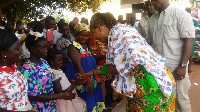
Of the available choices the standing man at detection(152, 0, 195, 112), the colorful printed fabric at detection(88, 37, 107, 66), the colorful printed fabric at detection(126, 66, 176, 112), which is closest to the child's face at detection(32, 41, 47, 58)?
the colorful printed fabric at detection(126, 66, 176, 112)


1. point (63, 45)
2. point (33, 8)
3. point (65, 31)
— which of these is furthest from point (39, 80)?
point (33, 8)

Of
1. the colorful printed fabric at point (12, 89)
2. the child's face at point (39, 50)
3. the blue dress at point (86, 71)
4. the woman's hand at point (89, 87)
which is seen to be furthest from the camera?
the blue dress at point (86, 71)

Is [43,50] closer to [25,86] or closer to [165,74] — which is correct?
[25,86]

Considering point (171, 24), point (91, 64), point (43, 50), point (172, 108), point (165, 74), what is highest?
point (171, 24)

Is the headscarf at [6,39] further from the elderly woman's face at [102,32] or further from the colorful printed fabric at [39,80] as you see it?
the elderly woman's face at [102,32]

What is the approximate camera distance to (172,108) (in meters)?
2.13

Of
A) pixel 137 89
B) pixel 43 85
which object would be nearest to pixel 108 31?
pixel 137 89

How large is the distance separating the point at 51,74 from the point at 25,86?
0.41 meters

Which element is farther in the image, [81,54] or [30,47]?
[81,54]

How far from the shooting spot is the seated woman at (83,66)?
9.89ft

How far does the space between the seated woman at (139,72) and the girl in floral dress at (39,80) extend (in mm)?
727

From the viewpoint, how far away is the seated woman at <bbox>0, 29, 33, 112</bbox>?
5.83 ft

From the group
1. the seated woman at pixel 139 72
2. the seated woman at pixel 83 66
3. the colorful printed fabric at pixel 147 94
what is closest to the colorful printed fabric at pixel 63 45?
the seated woman at pixel 83 66

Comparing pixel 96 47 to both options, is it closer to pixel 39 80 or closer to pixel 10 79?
pixel 39 80
